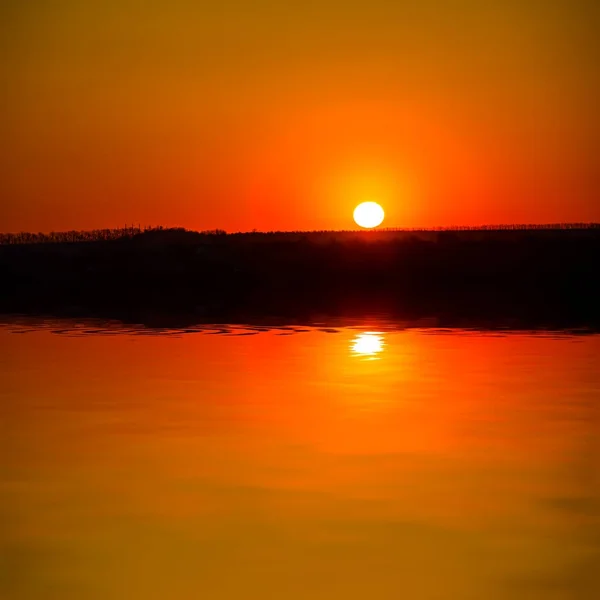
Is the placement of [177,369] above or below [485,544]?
above

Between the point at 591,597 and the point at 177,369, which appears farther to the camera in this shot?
the point at 177,369

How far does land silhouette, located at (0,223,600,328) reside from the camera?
42406mm

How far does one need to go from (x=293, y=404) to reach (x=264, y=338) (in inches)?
387

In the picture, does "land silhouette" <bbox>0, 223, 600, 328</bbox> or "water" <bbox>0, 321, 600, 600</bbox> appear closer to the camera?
"water" <bbox>0, 321, 600, 600</bbox>

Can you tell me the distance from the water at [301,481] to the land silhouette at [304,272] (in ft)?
63.8

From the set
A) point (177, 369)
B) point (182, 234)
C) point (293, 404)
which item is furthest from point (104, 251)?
point (293, 404)

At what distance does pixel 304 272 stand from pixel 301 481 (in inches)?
1974

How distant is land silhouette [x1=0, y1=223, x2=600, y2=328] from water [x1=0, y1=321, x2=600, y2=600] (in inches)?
765

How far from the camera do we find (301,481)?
10.5 meters

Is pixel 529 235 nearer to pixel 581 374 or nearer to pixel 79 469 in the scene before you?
pixel 581 374

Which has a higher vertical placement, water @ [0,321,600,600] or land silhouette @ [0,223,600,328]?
land silhouette @ [0,223,600,328]

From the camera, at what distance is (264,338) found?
24.9m

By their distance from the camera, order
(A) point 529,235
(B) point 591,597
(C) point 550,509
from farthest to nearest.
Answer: (A) point 529,235 → (C) point 550,509 → (B) point 591,597

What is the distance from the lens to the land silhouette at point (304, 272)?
42406mm
